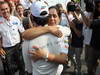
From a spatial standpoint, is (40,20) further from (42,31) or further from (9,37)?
(9,37)

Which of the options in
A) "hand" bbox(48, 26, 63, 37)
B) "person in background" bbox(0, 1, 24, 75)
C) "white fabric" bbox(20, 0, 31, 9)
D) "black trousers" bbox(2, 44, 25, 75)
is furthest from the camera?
"white fabric" bbox(20, 0, 31, 9)

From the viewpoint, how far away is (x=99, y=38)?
5.29 metres

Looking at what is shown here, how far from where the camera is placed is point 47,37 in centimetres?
286

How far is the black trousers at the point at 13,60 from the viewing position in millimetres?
5867

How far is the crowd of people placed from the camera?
2854 mm

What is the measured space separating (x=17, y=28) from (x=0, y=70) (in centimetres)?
166

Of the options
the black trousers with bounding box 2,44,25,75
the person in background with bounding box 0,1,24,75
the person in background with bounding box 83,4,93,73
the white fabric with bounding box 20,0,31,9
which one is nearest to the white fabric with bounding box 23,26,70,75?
the person in background with bounding box 83,4,93,73

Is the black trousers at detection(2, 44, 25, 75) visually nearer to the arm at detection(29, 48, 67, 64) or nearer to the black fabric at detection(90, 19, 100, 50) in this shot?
the black fabric at detection(90, 19, 100, 50)

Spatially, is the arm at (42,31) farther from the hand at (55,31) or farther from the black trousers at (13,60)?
the black trousers at (13,60)

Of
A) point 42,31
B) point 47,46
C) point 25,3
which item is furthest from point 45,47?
point 25,3

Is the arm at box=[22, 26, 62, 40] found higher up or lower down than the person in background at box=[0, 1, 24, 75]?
higher up

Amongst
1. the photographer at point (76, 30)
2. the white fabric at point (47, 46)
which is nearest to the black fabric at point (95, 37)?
the photographer at point (76, 30)

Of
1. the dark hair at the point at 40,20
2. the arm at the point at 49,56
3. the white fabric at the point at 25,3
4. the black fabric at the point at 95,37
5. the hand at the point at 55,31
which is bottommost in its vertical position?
the black fabric at the point at 95,37

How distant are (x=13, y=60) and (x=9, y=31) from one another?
2.11 ft
